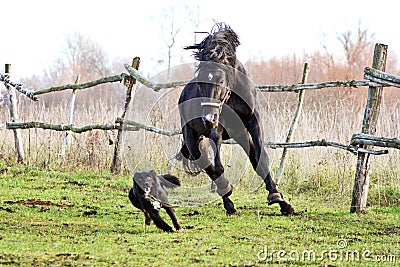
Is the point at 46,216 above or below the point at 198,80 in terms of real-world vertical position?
below

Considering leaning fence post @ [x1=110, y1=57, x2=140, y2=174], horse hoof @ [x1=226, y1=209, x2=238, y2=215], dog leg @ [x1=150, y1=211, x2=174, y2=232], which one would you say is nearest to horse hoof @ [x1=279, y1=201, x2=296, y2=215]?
horse hoof @ [x1=226, y1=209, x2=238, y2=215]

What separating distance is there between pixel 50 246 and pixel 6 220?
1387mm

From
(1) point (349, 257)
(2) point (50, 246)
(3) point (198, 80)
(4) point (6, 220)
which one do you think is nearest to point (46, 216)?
(4) point (6, 220)

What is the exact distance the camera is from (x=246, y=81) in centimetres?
612

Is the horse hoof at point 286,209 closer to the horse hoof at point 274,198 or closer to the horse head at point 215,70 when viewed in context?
the horse hoof at point 274,198

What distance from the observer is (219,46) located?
5785 mm

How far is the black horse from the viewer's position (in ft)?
18.5

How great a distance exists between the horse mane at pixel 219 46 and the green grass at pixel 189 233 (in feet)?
5.33

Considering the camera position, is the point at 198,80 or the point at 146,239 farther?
the point at 198,80

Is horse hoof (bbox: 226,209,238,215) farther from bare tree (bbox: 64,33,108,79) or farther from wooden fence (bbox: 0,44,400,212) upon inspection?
bare tree (bbox: 64,33,108,79)

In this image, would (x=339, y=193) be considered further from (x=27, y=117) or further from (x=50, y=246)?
(x=27, y=117)

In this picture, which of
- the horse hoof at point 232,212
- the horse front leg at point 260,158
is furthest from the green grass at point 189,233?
the horse front leg at point 260,158

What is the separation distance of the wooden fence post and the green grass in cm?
21

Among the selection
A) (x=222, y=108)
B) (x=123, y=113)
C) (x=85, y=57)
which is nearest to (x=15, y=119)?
(x=123, y=113)
